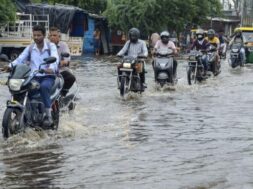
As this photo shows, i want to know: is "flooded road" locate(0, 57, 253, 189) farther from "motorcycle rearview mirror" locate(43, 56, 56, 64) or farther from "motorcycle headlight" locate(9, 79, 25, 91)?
"motorcycle rearview mirror" locate(43, 56, 56, 64)

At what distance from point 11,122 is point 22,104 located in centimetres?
26

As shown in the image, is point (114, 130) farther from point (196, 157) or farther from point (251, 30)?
point (251, 30)

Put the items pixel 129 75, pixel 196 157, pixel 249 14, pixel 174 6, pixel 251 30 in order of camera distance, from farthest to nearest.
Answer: pixel 249 14, pixel 174 6, pixel 251 30, pixel 129 75, pixel 196 157

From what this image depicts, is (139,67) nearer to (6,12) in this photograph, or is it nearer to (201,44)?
(201,44)

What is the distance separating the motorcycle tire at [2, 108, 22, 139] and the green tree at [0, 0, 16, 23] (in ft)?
65.3

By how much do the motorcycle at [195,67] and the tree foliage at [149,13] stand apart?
23.9 metres

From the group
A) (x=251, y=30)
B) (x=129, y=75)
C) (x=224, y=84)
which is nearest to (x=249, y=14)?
(x=251, y=30)

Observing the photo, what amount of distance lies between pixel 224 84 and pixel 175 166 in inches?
426

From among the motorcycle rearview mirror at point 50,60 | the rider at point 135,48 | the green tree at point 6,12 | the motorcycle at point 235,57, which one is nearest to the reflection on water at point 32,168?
the motorcycle rearview mirror at point 50,60

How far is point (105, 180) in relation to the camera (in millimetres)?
5957

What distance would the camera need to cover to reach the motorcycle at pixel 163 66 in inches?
582

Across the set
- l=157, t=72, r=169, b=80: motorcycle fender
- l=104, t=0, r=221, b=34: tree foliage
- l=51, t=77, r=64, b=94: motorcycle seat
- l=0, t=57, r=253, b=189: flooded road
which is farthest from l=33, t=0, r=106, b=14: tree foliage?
l=51, t=77, r=64, b=94: motorcycle seat

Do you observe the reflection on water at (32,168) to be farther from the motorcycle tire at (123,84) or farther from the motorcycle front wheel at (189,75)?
the motorcycle front wheel at (189,75)

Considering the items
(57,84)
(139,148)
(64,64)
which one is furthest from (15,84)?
(64,64)
